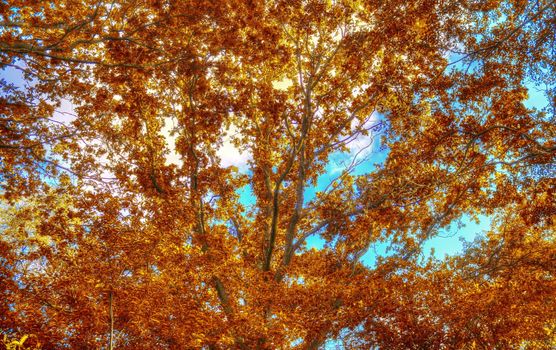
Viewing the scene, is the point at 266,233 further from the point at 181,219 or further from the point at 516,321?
the point at 516,321

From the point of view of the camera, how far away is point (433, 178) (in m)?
10.8

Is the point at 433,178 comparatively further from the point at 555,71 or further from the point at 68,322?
the point at 68,322

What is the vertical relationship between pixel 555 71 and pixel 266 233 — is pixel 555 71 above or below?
below

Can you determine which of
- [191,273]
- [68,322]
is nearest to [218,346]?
[191,273]

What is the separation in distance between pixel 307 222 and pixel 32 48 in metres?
9.98

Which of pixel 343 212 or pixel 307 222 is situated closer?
pixel 343 212

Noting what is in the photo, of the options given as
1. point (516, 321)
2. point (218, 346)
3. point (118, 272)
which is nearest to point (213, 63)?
point (118, 272)

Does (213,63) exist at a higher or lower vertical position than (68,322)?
higher

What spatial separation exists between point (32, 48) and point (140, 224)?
25.5 feet

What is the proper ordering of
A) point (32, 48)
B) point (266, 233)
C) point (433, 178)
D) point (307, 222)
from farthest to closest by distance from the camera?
point (307, 222) → point (266, 233) → point (433, 178) → point (32, 48)

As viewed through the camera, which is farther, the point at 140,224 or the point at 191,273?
the point at 140,224

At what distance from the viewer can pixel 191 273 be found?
1095 centimetres

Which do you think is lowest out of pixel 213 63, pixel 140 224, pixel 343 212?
pixel 343 212

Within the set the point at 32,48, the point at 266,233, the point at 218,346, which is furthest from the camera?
the point at 266,233
